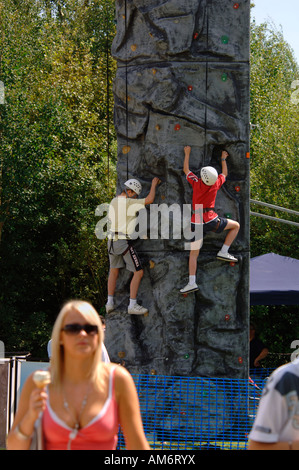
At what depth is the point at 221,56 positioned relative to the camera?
32.8ft

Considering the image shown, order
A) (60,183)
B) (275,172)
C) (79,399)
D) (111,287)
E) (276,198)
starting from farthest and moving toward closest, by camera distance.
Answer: (60,183)
(275,172)
(276,198)
(111,287)
(79,399)

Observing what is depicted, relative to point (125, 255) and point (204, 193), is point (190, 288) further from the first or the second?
point (204, 193)

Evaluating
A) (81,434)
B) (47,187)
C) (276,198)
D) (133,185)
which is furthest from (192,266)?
(47,187)

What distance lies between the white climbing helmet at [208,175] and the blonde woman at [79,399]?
230 inches

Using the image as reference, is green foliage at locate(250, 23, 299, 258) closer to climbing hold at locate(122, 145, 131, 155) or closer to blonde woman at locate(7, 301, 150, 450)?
climbing hold at locate(122, 145, 131, 155)

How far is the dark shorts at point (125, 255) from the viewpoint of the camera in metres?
10.1

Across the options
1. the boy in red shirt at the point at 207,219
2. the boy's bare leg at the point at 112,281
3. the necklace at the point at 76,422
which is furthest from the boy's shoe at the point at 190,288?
the necklace at the point at 76,422

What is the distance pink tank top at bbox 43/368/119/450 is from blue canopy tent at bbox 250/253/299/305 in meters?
9.00

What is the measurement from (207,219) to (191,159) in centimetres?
81

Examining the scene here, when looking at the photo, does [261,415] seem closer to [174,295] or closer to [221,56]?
[174,295]

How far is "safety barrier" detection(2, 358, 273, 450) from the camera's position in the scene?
31.3 feet

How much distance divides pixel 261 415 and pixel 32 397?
108cm

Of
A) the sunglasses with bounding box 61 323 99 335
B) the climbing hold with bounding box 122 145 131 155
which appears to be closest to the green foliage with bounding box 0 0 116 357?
the climbing hold with bounding box 122 145 131 155

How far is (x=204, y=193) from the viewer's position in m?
9.77
